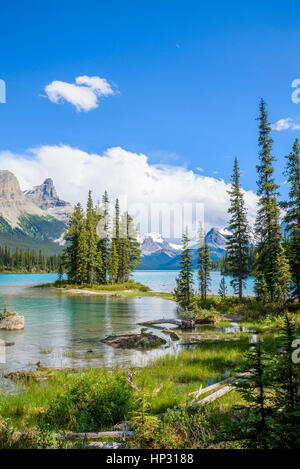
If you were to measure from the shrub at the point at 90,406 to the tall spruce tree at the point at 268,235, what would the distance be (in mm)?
21913

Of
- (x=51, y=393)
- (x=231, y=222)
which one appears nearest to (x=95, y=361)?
(x=51, y=393)

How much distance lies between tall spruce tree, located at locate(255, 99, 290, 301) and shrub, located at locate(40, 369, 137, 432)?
863 inches

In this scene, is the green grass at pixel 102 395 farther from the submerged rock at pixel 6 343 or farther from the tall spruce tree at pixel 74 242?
the tall spruce tree at pixel 74 242

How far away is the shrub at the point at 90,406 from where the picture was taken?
6.42 meters

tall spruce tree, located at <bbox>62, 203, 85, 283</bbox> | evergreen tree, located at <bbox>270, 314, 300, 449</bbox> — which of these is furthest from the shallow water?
tall spruce tree, located at <bbox>62, 203, 85, 283</bbox>

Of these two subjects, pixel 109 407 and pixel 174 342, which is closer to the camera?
pixel 109 407

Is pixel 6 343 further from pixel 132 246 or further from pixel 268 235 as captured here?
pixel 132 246

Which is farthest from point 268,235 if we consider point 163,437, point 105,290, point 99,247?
point 99,247

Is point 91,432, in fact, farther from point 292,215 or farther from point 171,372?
point 292,215

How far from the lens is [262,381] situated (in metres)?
4.02

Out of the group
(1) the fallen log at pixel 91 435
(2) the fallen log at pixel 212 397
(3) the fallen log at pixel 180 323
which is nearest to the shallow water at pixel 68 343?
(3) the fallen log at pixel 180 323
